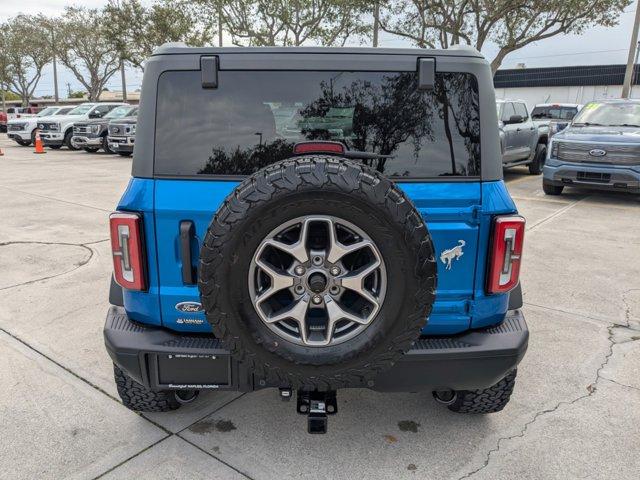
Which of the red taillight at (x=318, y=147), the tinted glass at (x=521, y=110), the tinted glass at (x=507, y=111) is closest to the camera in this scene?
the red taillight at (x=318, y=147)

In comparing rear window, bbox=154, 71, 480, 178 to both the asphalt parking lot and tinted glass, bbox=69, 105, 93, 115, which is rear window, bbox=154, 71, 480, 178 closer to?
the asphalt parking lot

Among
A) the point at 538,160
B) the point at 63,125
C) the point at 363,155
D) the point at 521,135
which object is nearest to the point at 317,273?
the point at 363,155

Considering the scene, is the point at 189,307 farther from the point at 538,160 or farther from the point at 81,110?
the point at 81,110

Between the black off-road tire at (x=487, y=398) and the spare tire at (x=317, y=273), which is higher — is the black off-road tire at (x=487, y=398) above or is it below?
below

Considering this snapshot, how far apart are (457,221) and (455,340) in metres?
0.56

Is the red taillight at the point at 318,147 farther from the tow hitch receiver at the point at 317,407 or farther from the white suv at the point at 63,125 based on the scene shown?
the white suv at the point at 63,125

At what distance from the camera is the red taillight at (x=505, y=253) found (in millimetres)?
2260

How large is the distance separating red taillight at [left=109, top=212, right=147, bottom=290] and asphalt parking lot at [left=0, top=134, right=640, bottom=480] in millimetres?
926

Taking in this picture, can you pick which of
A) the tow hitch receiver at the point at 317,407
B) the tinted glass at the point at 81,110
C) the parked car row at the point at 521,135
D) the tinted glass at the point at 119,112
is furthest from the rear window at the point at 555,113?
the tinted glass at the point at 81,110

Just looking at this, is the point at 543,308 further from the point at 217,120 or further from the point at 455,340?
the point at 217,120

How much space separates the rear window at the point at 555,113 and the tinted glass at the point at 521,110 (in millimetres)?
4361

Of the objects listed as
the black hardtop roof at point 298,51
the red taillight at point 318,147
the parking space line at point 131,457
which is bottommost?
the parking space line at point 131,457

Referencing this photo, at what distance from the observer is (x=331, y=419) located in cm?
284

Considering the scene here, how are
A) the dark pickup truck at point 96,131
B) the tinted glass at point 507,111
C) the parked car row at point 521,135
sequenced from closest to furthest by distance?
the parked car row at point 521,135 < the tinted glass at point 507,111 < the dark pickup truck at point 96,131
